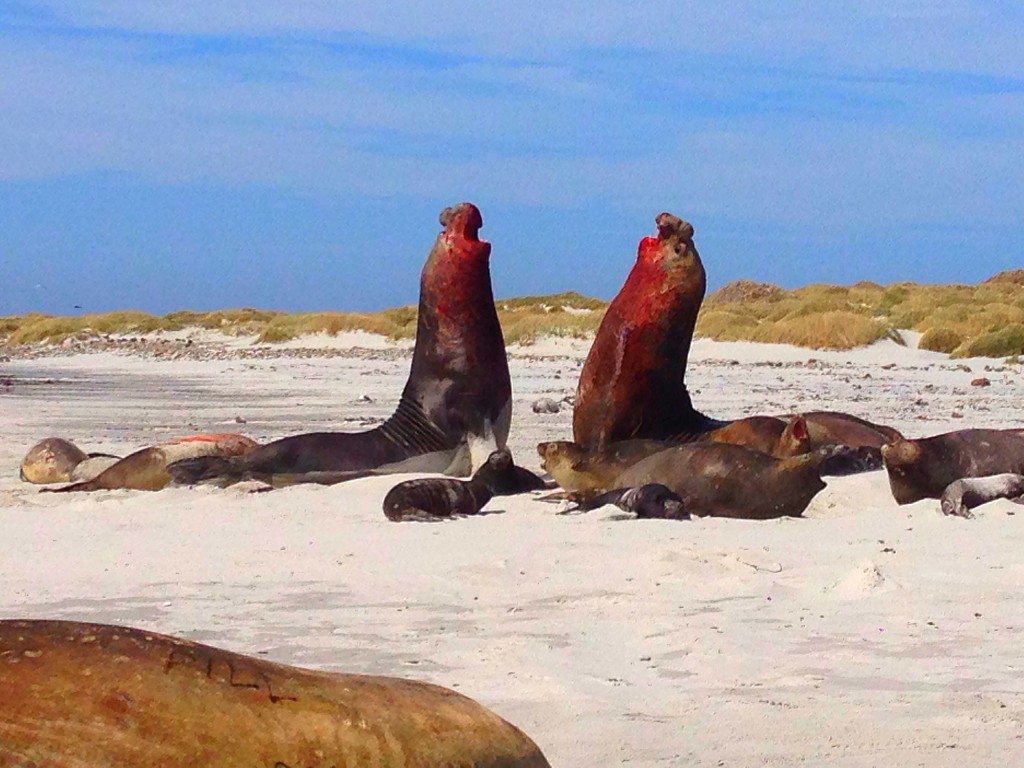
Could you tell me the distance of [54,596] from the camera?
18.4 feet

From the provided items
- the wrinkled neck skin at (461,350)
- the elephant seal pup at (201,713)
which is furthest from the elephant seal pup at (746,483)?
the elephant seal pup at (201,713)

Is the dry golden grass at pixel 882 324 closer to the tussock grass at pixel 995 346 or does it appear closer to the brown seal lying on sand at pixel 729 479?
the tussock grass at pixel 995 346

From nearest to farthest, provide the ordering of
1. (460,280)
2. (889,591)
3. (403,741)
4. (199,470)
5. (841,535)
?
(403,741) → (889,591) → (841,535) → (199,470) → (460,280)

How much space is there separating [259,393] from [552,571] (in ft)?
44.5

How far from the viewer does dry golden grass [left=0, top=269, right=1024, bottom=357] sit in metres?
25.8

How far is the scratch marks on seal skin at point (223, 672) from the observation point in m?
2.63

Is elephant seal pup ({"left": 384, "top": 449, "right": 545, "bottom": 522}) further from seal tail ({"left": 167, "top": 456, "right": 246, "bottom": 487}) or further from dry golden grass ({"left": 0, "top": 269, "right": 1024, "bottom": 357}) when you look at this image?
dry golden grass ({"left": 0, "top": 269, "right": 1024, "bottom": 357})

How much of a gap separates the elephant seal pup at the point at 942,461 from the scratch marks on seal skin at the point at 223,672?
18.6 feet

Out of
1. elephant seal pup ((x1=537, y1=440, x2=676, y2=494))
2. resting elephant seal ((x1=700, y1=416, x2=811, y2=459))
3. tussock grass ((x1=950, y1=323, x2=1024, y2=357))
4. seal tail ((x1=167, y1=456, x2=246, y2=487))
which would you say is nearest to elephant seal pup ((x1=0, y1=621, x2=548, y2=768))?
resting elephant seal ((x1=700, y1=416, x2=811, y2=459))

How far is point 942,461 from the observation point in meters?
7.98

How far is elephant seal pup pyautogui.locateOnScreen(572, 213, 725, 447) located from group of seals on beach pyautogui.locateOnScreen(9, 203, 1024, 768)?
0.04 feet

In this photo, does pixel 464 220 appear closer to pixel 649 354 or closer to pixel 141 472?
pixel 649 354

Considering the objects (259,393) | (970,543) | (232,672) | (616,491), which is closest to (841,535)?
(970,543)

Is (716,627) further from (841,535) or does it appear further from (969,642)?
(841,535)
